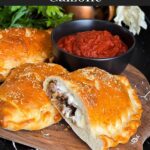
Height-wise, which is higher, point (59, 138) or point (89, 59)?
point (89, 59)

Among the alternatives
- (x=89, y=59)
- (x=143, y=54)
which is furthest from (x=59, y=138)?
(x=143, y=54)

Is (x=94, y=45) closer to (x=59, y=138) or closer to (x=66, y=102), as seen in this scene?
(x=66, y=102)

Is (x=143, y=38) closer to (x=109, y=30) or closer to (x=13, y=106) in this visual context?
(x=109, y=30)

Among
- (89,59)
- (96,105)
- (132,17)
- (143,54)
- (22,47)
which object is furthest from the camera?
(132,17)

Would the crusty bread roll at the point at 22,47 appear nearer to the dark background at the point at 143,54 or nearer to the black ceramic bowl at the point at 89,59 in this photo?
the black ceramic bowl at the point at 89,59

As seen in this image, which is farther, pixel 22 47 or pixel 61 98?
pixel 22 47

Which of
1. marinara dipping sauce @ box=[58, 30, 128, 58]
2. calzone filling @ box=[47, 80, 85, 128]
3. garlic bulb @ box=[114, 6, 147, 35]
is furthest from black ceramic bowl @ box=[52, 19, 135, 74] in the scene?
garlic bulb @ box=[114, 6, 147, 35]

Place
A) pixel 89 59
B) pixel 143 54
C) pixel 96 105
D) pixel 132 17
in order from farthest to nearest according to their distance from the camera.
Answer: pixel 132 17 → pixel 143 54 → pixel 89 59 → pixel 96 105

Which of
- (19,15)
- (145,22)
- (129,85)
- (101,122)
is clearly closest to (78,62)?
(129,85)

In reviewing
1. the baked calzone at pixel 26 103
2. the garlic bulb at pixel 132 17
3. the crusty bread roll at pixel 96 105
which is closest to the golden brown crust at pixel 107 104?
the crusty bread roll at pixel 96 105
